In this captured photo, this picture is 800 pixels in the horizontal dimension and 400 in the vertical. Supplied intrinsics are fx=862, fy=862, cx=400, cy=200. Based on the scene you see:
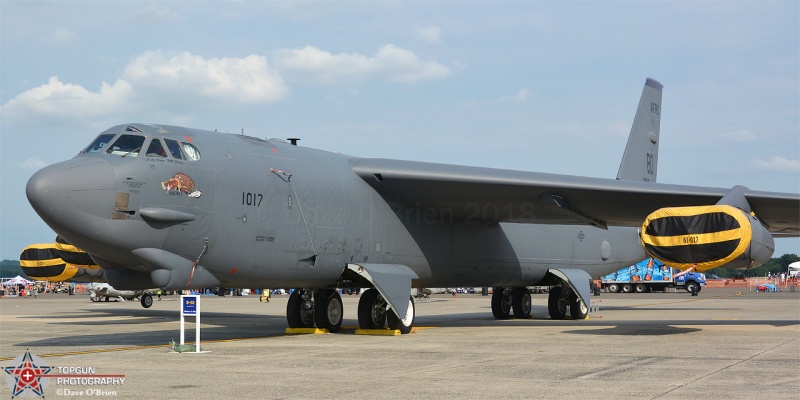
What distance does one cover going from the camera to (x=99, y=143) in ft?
47.2

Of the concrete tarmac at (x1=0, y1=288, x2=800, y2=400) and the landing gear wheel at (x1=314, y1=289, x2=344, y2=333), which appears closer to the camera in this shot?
the concrete tarmac at (x1=0, y1=288, x2=800, y2=400)

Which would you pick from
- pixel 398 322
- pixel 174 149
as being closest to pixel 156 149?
pixel 174 149

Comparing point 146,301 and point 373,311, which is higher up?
point 373,311

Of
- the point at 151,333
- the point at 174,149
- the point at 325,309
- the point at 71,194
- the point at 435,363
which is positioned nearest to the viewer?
the point at 435,363

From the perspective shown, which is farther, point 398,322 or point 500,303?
point 500,303

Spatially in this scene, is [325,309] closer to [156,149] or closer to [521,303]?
[156,149]

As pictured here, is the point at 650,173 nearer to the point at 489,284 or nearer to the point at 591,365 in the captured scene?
the point at 489,284

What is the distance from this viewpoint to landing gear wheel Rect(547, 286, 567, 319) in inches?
975

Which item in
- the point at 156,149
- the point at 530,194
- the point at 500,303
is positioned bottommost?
the point at 500,303

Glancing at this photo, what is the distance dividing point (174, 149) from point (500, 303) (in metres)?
13.8

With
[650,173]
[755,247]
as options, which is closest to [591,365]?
[755,247]

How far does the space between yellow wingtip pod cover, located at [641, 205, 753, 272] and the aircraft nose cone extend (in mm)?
9328

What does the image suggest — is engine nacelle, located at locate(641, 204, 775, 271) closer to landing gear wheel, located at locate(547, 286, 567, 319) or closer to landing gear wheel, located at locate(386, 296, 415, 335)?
landing gear wheel, located at locate(386, 296, 415, 335)

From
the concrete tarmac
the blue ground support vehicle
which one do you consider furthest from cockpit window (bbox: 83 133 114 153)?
the blue ground support vehicle
